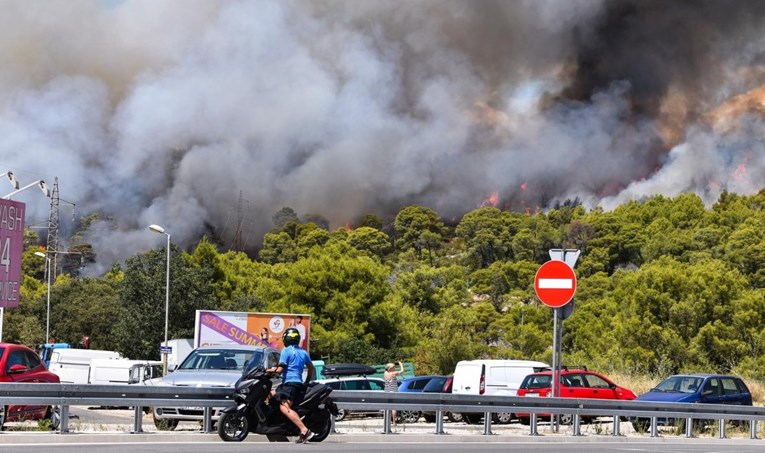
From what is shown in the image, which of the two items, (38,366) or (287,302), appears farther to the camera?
(287,302)

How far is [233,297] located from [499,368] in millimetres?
50836

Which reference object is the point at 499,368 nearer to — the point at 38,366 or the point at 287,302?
the point at 38,366

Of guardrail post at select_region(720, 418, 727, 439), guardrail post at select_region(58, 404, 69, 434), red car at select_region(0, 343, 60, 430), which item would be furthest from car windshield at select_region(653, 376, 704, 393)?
guardrail post at select_region(58, 404, 69, 434)

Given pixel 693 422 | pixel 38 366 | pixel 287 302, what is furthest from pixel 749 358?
pixel 38 366

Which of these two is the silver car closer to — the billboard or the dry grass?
the dry grass

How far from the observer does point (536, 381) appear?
30219 mm

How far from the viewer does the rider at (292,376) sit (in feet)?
49.9

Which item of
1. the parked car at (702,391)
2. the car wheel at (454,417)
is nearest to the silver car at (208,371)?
the car wheel at (454,417)

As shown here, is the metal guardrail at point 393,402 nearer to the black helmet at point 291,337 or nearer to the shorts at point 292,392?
the shorts at point 292,392

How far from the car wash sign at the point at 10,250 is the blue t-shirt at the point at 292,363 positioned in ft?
39.0

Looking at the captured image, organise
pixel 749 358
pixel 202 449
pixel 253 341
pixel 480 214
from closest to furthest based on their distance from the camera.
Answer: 1. pixel 202 449
2. pixel 253 341
3. pixel 749 358
4. pixel 480 214

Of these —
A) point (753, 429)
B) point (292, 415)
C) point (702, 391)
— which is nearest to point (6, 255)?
point (292, 415)

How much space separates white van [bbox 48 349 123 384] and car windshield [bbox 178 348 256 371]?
22544 millimetres

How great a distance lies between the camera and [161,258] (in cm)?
7112
